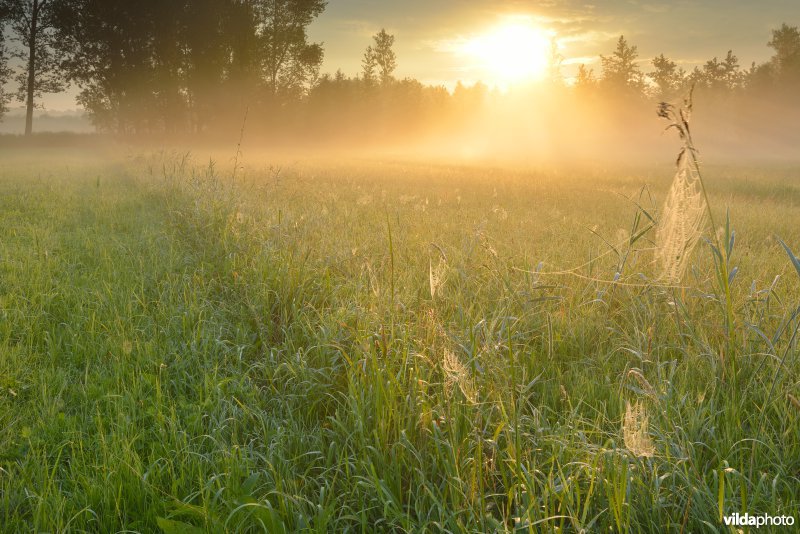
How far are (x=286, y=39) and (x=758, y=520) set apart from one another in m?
47.0

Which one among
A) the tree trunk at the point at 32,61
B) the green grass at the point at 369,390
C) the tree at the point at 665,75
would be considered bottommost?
the green grass at the point at 369,390

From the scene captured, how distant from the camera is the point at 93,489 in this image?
193 centimetres

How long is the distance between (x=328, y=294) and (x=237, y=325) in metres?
0.73

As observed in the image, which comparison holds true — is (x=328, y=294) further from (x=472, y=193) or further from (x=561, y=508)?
(x=472, y=193)

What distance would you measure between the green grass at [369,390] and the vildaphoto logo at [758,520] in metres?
0.04

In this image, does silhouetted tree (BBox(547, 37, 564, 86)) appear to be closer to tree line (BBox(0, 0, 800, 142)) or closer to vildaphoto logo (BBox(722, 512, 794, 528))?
tree line (BBox(0, 0, 800, 142))

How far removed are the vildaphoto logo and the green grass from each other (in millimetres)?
41

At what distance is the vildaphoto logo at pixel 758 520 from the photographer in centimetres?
149

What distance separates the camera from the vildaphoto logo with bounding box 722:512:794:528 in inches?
58.6

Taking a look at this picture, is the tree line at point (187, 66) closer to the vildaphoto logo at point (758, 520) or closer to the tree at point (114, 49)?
the tree at point (114, 49)

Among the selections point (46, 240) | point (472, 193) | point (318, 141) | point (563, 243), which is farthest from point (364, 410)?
point (318, 141)

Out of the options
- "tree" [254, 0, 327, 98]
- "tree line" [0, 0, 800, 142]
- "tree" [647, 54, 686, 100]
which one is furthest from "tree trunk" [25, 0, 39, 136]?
"tree" [647, 54, 686, 100]

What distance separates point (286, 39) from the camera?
140 ft

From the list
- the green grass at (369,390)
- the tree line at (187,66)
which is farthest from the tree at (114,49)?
the green grass at (369,390)
